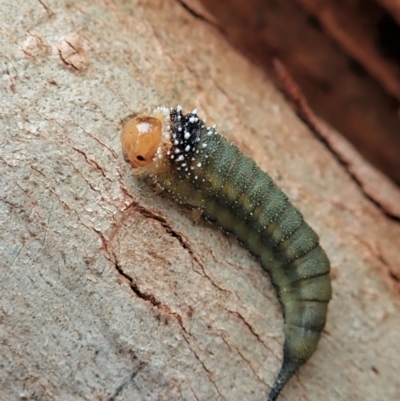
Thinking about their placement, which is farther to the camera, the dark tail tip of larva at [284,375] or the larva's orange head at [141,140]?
the dark tail tip of larva at [284,375]

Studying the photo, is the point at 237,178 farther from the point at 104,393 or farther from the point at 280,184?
the point at 104,393

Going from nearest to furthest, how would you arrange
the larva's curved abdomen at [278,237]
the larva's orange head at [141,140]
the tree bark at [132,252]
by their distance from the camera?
the tree bark at [132,252] < the larva's orange head at [141,140] < the larva's curved abdomen at [278,237]

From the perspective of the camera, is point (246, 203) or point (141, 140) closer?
point (141, 140)

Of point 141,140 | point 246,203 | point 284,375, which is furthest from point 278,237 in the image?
point 141,140

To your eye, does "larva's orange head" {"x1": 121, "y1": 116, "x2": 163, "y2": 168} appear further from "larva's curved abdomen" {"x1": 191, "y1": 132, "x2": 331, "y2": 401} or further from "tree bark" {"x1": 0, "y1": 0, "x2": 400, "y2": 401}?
"larva's curved abdomen" {"x1": 191, "y1": 132, "x2": 331, "y2": 401}

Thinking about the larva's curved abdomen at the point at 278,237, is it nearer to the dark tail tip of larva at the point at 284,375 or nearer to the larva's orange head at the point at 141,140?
the dark tail tip of larva at the point at 284,375

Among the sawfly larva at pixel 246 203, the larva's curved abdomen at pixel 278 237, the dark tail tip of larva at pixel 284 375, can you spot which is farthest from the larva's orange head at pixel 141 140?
the dark tail tip of larva at pixel 284 375

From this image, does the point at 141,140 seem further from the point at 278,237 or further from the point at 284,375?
the point at 284,375
